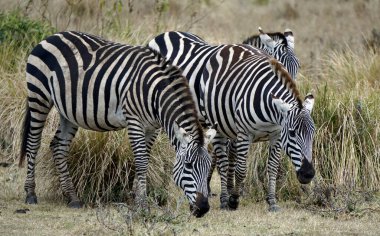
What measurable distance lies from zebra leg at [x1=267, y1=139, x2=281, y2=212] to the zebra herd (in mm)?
12

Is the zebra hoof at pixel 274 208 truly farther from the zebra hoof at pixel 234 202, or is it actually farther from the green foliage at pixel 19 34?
the green foliage at pixel 19 34

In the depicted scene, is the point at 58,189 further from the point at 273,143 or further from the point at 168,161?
the point at 273,143

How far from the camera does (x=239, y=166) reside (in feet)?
31.8

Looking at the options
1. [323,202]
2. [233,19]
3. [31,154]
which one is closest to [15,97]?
[31,154]

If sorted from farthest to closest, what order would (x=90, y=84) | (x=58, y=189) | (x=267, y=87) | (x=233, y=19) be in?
(x=233, y=19)
(x=58, y=189)
(x=90, y=84)
(x=267, y=87)

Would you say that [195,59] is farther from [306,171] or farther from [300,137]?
[306,171]

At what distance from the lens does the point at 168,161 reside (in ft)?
34.6

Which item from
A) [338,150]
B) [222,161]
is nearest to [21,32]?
[222,161]

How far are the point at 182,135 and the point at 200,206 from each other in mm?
779

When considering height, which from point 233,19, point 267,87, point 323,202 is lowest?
point 323,202

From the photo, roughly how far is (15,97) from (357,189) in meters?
5.23

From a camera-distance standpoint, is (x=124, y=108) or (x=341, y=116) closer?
(x=124, y=108)

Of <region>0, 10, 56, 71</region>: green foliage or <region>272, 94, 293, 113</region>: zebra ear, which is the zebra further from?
<region>0, 10, 56, 71</region>: green foliage

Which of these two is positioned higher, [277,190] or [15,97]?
[15,97]
